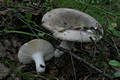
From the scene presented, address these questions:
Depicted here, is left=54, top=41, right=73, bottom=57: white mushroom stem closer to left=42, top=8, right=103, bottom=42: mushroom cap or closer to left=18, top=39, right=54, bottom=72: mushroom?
left=18, top=39, right=54, bottom=72: mushroom

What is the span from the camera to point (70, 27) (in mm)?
1976

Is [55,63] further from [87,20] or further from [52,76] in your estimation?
[87,20]

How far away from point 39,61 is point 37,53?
122 millimetres

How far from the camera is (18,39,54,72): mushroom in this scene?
1896mm

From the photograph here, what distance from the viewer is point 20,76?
1.76m

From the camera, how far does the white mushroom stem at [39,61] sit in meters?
1.90

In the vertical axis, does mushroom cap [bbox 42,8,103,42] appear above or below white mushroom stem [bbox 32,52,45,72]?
above

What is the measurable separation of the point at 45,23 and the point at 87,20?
64cm

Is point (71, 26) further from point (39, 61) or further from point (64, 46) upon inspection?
point (39, 61)

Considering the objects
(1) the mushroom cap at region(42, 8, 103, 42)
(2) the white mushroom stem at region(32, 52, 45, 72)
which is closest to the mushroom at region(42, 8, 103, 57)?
(1) the mushroom cap at region(42, 8, 103, 42)

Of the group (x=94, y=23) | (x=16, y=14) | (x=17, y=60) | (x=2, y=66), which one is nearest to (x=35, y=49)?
(x=17, y=60)

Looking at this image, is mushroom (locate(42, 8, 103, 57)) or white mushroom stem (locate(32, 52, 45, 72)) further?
white mushroom stem (locate(32, 52, 45, 72))

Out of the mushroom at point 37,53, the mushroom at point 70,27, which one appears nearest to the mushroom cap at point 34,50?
the mushroom at point 37,53

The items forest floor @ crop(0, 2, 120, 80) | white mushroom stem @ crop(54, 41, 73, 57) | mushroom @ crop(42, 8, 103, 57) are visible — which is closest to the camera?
mushroom @ crop(42, 8, 103, 57)
